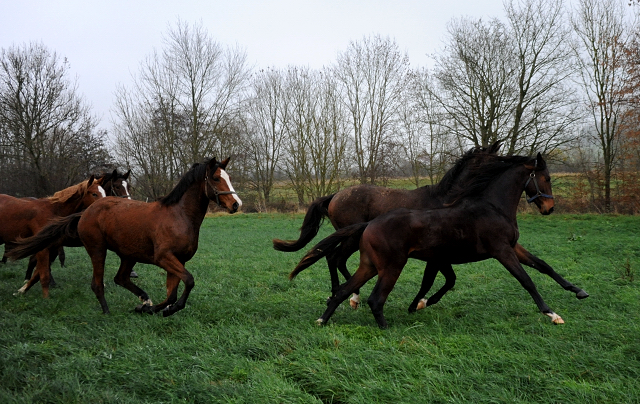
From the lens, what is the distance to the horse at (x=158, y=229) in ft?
18.4

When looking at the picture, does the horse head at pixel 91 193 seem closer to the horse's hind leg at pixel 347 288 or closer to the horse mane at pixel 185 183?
the horse mane at pixel 185 183

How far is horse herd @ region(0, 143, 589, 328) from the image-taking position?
5.03 meters

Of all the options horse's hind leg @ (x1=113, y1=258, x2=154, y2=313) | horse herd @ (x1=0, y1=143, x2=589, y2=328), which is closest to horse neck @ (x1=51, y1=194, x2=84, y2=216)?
horse herd @ (x1=0, y1=143, x2=589, y2=328)

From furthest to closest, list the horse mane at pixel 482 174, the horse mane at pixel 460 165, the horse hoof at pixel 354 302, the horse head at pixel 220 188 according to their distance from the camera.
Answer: the horse mane at pixel 460 165 → the horse hoof at pixel 354 302 → the horse head at pixel 220 188 → the horse mane at pixel 482 174

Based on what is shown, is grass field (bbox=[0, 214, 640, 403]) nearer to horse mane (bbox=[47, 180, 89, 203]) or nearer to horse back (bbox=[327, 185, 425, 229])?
horse back (bbox=[327, 185, 425, 229])

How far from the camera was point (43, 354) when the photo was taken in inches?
158

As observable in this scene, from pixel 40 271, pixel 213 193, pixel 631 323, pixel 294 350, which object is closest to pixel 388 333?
pixel 294 350

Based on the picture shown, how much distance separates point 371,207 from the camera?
7.04 m

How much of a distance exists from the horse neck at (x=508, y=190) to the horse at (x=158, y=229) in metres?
3.05

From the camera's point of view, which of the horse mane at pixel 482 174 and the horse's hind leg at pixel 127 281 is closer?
the horse mane at pixel 482 174

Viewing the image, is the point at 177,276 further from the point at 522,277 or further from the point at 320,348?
the point at 522,277

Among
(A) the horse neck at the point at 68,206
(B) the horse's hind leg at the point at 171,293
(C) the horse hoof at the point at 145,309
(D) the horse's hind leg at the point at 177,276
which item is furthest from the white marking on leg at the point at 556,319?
(A) the horse neck at the point at 68,206

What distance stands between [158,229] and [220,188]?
902 millimetres

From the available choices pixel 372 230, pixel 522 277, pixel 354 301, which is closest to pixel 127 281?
pixel 354 301
